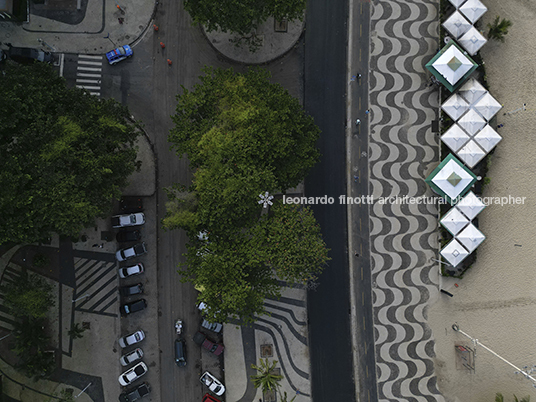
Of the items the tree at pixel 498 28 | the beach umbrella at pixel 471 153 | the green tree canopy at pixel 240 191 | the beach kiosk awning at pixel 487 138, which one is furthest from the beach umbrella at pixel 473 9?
the green tree canopy at pixel 240 191

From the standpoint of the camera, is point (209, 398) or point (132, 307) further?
point (132, 307)

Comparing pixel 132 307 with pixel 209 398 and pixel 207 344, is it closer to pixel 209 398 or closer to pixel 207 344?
pixel 207 344

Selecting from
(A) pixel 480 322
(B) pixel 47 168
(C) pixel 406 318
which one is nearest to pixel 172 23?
(B) pixel 47 168

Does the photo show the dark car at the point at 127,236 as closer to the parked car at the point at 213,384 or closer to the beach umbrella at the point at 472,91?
the parked car at the point at 213,384

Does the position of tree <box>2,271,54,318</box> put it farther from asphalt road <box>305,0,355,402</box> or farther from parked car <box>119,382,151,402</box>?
asphalt road <box>305,0,355,402</box>

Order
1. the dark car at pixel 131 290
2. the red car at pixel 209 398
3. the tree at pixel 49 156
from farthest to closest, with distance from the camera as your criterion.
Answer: the dark car at pixel 131 290
the red car at pixel 209 398
the tree at pixel 49 156

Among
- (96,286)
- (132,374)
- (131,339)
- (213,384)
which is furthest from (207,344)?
(96,286)
